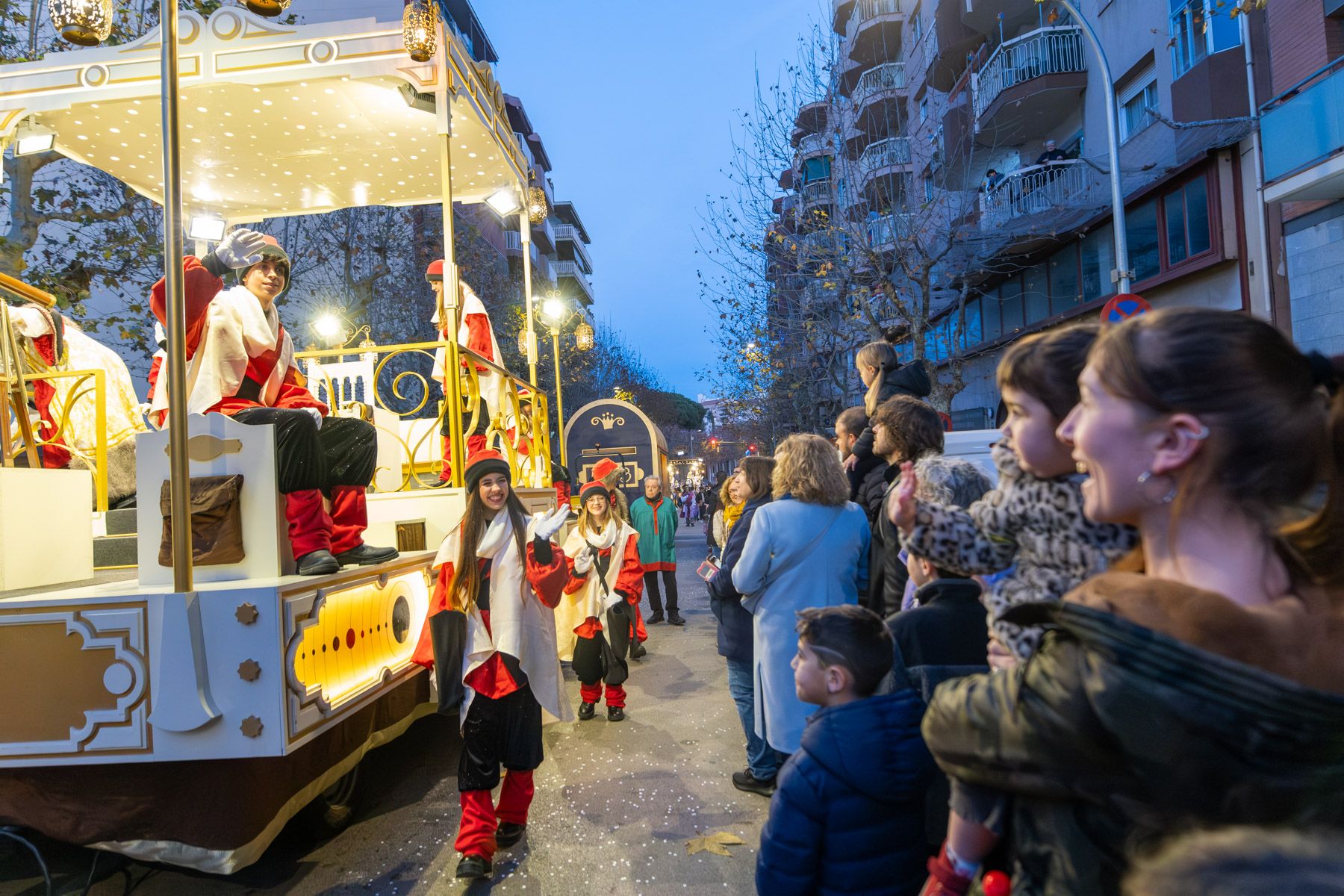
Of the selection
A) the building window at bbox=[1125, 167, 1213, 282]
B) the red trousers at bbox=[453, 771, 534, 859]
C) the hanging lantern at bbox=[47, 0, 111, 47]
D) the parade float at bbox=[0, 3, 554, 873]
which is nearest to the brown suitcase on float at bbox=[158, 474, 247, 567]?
the parade float at bbox=[0, 3, 554, 873]

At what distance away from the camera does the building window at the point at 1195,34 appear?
12961 mm

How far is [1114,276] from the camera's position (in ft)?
39.1

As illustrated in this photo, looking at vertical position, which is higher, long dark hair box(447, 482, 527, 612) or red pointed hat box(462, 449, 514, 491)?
red pointed hat box(462, 449, 514, 491)

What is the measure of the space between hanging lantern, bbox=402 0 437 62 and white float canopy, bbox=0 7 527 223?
0.26m

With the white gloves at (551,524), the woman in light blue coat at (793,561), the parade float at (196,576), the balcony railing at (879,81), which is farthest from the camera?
the balcony railing at (879,81)

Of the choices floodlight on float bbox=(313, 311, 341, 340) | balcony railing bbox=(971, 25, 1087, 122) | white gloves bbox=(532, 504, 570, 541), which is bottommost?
white gloves bbox=(532, 504, 570, 541)

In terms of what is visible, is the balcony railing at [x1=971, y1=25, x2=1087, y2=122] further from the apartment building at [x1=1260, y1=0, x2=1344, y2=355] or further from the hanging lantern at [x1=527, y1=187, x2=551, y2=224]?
the hanging lantern at [x1=527, y1=187, x2=551, y2=224]

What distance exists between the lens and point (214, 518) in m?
3.36

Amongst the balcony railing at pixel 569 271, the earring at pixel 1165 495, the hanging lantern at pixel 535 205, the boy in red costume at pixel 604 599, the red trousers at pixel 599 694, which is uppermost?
the balcony railing at pixel 569 271

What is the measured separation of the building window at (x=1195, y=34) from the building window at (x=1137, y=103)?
984 millimetres

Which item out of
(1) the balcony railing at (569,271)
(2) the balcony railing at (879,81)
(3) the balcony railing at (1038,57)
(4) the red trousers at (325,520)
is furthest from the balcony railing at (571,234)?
(4) the red trousers at (325,520)

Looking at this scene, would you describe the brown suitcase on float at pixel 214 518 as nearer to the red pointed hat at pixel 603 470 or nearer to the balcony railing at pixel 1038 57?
the red pointed hat at pixel 603 470

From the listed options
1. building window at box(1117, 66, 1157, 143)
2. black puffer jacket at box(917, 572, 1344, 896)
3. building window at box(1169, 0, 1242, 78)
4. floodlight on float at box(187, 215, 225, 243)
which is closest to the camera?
black puffer jacket at box(917, 572, 1344, 896)

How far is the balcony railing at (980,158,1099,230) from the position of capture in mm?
16062
